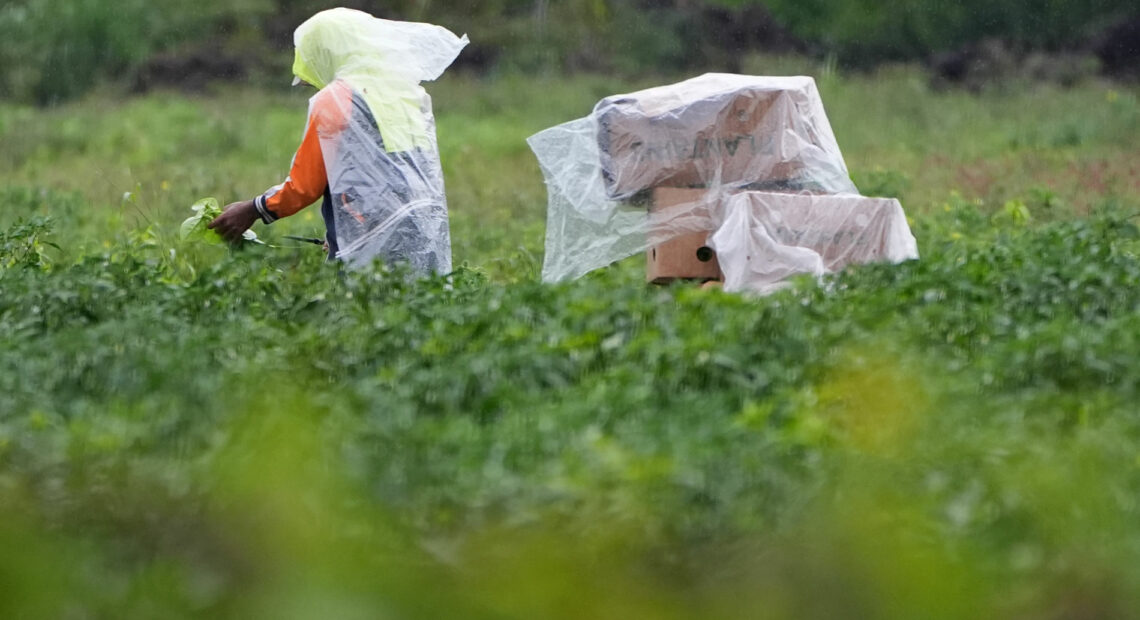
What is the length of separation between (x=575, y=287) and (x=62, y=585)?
11.9 ft

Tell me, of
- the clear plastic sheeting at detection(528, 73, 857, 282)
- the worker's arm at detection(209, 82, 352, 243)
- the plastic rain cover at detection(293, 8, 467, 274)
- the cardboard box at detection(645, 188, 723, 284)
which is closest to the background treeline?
the clear plastic sheeting at detection(528, 73, 857, 282)

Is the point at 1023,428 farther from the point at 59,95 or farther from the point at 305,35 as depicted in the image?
the point at 59,95

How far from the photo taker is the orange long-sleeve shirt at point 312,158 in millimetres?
6457

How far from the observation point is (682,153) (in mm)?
6902

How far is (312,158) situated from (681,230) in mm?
1552

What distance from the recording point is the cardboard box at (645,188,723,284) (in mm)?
6969

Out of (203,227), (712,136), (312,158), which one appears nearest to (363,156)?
(312,158)

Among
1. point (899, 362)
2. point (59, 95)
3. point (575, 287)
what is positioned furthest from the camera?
point (59, 95)

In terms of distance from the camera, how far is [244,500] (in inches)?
83.5

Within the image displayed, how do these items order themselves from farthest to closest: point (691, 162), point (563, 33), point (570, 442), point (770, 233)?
point (563, 33) < point (691, 162) < point (770, 233) < point (570, 442)

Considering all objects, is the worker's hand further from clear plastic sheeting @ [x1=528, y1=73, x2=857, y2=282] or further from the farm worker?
clear plastic sheeting @ [x1=528, y1=73, x2=857, y2=282]

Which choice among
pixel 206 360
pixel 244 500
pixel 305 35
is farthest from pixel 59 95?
pixel 244 500

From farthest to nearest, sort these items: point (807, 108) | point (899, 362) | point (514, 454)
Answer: point (807, 108)
point (899, 362)
point (514, 454)

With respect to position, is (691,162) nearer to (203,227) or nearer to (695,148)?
(695,148)
